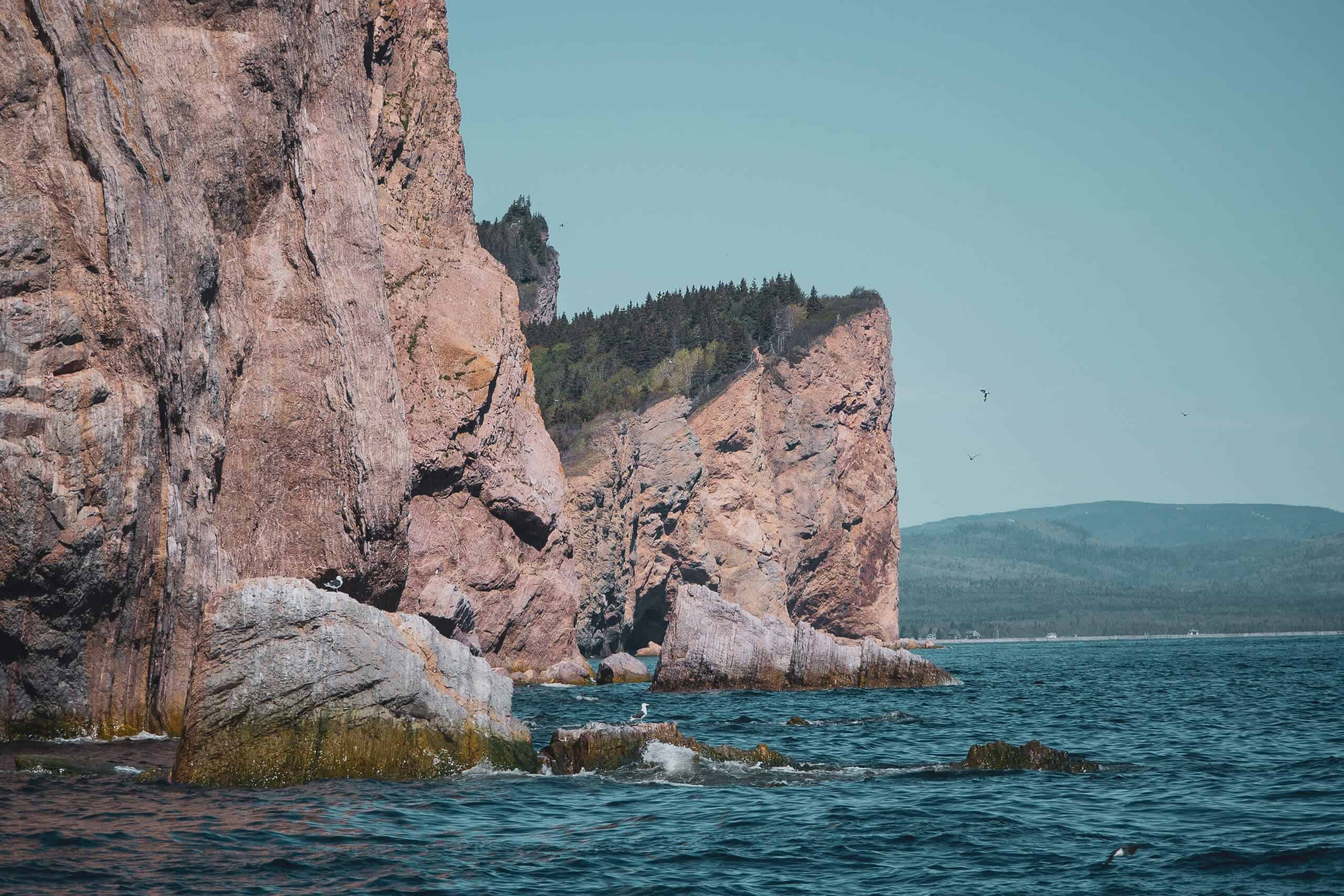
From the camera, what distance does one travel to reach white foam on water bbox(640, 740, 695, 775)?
23.5 metres

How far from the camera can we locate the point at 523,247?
6083 inches

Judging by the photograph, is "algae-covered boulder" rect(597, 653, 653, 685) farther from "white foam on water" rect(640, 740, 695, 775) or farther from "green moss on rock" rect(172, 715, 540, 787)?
"green moss on rock" rect(172, 715, 540, 787)

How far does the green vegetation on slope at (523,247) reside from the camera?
15075 centimetres

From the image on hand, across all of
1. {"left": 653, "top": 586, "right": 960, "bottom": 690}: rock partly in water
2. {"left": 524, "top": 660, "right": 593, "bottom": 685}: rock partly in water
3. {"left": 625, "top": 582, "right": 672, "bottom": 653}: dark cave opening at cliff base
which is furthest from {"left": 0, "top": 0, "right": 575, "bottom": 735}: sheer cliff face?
{"left": 625, "top": 582, "right": 672, "bottom": 653}: dark cave opening at cliff base

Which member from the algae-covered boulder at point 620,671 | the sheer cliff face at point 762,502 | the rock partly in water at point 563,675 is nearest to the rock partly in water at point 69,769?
the rock partly in water at point 563,675

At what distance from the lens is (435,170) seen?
57688mm

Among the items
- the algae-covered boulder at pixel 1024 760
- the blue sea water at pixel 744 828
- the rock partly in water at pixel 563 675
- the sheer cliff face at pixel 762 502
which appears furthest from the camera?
the sheer cliff face at pixel 762 502

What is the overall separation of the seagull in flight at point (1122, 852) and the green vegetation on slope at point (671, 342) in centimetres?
7922

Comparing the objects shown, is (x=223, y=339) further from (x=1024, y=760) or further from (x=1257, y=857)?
(x=1257, y=857)

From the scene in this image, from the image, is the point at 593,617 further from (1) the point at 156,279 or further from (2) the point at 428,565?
(1) the point at 156,279

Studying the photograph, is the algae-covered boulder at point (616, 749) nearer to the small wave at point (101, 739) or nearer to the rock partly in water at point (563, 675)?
the small wave at point (101, 739)

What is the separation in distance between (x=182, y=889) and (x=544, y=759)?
10692 millimetres

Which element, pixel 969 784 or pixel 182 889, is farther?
pixel 969 784

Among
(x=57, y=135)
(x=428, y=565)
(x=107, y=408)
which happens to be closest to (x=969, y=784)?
(x=107, y=408)
